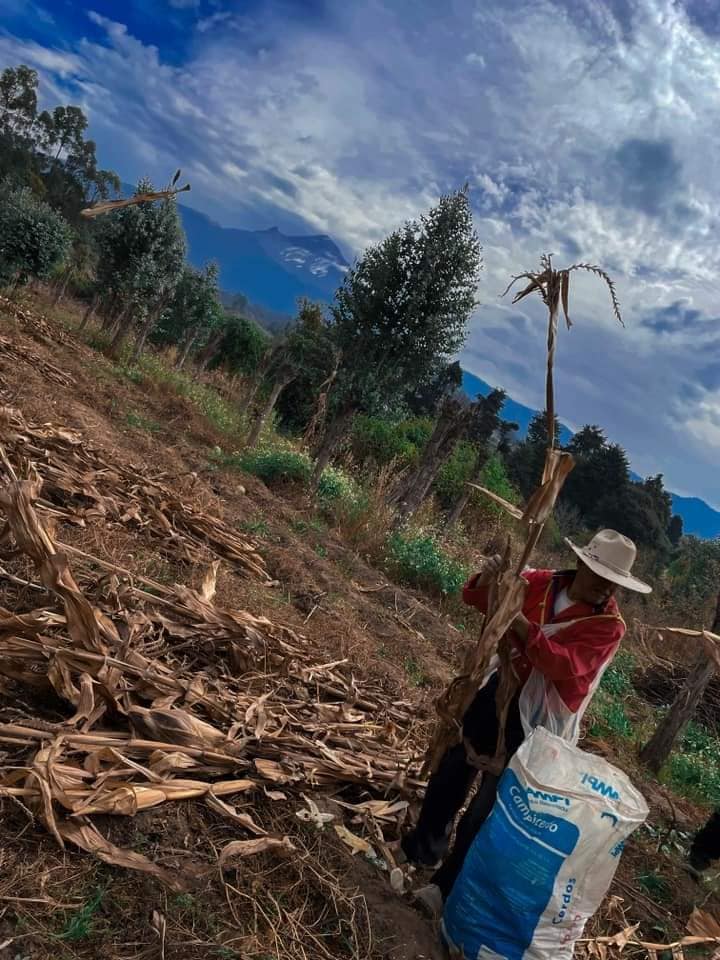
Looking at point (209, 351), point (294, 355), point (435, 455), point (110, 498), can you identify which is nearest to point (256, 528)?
point (110, 498)

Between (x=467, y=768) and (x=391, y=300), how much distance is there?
11125mm

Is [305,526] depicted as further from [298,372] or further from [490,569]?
[298,372]

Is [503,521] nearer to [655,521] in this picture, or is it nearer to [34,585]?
[34,585]

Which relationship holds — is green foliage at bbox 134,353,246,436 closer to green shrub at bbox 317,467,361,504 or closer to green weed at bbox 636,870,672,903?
green shrub at bbox 317,467,361,504

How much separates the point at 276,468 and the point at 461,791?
959cm

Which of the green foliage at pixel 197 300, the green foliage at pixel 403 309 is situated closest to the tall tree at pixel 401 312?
the green foliage at pixel 403 309

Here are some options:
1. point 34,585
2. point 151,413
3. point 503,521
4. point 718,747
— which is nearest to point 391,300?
point 151,413

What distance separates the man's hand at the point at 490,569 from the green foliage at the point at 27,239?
68.2 ft

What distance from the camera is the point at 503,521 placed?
683 inches

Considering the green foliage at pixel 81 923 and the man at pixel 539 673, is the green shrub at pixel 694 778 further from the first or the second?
the green foliage at pixel 81 923

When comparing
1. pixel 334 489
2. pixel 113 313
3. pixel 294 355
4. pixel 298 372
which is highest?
pixel 294 355

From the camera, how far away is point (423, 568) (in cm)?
938

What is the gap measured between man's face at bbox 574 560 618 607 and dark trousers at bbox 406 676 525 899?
0.50 metres

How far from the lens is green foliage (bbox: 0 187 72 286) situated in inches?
740
